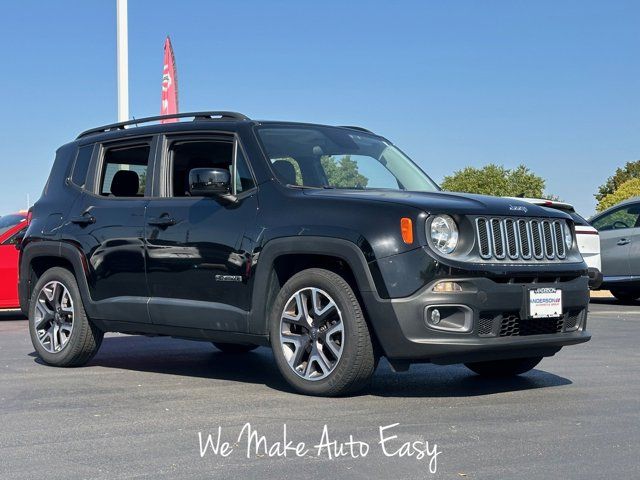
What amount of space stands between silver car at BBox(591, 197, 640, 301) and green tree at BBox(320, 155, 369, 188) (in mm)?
9717

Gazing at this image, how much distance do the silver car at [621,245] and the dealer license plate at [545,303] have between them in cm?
1008

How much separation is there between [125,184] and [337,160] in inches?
73.1

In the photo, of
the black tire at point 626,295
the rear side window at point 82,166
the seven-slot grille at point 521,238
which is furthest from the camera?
the black tire at point 626,295

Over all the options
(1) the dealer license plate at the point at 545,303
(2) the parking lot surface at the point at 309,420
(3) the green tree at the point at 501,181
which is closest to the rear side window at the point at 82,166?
Result: (2) the parking lot surface at the point at 309,420

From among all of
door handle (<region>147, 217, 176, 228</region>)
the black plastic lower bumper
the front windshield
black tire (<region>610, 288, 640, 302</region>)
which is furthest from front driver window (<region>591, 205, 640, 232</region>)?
door handle (<region>147, 217, 176, 228</region>)

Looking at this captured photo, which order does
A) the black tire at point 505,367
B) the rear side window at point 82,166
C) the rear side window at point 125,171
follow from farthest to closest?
the rear side window at point 82,166 → the rear side window at point 125,171 → the black tire at point 505,367

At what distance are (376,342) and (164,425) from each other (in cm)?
156

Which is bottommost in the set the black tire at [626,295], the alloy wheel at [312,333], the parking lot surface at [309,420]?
the parking lot surface at [309,420]

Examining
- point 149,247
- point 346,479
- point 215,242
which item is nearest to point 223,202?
point 215,242

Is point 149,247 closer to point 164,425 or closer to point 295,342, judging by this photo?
point 295,342

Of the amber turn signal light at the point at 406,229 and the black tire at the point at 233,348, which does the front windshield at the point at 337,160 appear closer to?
the amber turn signal light at the point at 406,229

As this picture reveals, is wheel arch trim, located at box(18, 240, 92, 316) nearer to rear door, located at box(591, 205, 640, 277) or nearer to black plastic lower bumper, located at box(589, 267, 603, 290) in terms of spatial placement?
black plastic lower bumper, located at box(589, 267, 603, 290)

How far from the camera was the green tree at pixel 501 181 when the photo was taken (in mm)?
98000

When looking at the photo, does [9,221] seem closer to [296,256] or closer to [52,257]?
[52,257]
